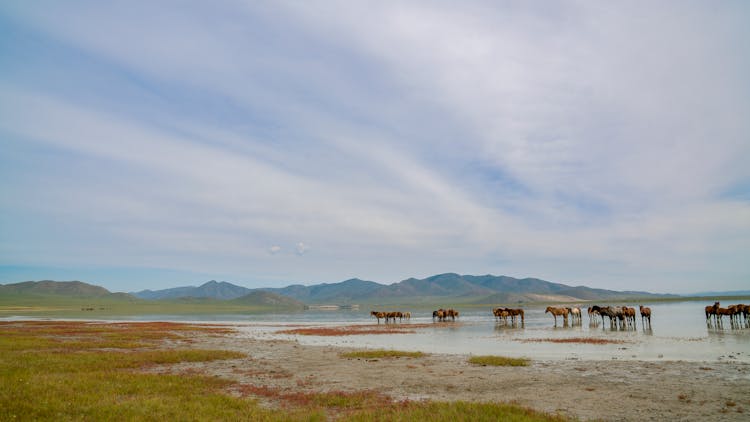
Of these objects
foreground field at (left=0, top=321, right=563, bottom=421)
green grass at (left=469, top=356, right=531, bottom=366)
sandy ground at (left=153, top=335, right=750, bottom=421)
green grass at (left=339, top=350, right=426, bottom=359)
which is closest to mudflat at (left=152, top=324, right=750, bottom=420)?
sandy ground at (left=153, top=335, right=750, bottom=421)

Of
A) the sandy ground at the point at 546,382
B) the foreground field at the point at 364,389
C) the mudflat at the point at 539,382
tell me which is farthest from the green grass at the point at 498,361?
the sandy ground at the point at 546,382

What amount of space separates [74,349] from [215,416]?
22199 millimetres

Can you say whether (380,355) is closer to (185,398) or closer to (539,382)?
(539,382)

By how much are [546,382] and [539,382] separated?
26 centimetres

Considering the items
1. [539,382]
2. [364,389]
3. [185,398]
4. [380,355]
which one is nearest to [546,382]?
[539,382]

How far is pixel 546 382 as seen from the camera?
17203 mm

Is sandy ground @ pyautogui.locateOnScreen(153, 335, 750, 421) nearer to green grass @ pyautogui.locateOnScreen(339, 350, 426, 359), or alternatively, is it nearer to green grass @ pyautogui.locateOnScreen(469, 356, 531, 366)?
green grass @ pyautogui.locateOnScreen(469, 356, 531, 366)

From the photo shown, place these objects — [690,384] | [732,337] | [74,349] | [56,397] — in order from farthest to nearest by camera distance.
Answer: [732,337]
[74,349]
[690,384]
[56,397]

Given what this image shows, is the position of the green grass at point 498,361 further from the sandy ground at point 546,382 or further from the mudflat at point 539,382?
the sandy ground at point 546,382

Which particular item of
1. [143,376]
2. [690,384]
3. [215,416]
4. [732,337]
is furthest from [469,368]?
[732,337]

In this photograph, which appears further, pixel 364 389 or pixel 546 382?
pixel 546 382

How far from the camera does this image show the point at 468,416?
1202 centimetres

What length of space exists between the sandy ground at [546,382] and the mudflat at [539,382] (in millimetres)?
24

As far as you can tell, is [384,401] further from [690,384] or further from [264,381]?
[690,384]
